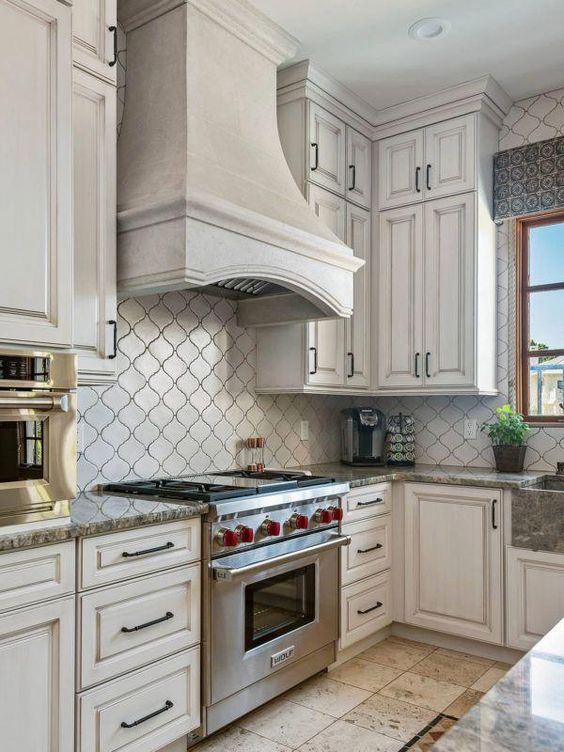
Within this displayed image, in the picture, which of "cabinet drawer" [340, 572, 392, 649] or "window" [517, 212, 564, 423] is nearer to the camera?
"cabinet drawer" [340, 572, 392, 649]

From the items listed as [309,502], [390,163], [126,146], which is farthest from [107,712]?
[390,163]

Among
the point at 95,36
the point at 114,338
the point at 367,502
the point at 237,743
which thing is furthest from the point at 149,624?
the point at 95,36

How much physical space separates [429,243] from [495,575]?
1.78 meters

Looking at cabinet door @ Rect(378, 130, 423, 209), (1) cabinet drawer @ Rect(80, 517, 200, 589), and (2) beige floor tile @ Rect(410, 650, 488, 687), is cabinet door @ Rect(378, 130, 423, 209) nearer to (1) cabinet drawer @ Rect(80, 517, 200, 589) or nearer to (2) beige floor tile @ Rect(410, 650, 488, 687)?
(1) cabinet drawer @ Rect(80, 517, 200, 589)

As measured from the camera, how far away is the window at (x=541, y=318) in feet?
11.7

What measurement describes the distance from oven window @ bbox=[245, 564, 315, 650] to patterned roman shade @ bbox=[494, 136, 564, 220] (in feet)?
7.31

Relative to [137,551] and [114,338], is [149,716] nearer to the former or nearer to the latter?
[137,551]

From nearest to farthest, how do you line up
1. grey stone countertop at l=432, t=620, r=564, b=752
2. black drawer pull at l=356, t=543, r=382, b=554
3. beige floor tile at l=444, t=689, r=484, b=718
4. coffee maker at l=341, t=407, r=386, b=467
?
grey stone countertop at l=432, t=620, r=564, b=752 < beige floor tile at l=444, t=689, r=484, b=718 < black drawer pull at l=356, t=543, r=382, b=554 < coffee maker at l=341, t=407, r=386, b=467

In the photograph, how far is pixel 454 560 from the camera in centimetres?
318

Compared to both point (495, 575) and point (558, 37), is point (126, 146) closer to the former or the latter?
point (558, 37)

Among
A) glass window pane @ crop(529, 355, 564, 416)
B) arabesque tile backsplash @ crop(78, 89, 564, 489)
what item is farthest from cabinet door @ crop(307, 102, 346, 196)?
glass window pane @ crop(529, 355, 564, 416)

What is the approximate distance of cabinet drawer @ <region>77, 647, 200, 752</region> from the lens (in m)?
1.90

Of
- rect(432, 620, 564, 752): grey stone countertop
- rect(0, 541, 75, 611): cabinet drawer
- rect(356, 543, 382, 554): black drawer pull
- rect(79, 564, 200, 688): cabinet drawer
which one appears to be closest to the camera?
rect(432, 620, 564, 752): grey stone countertop

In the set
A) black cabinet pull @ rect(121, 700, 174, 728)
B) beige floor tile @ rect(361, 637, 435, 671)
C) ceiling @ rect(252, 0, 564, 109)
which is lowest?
beige floor tile @ rect(361, 637, 435, 671)
